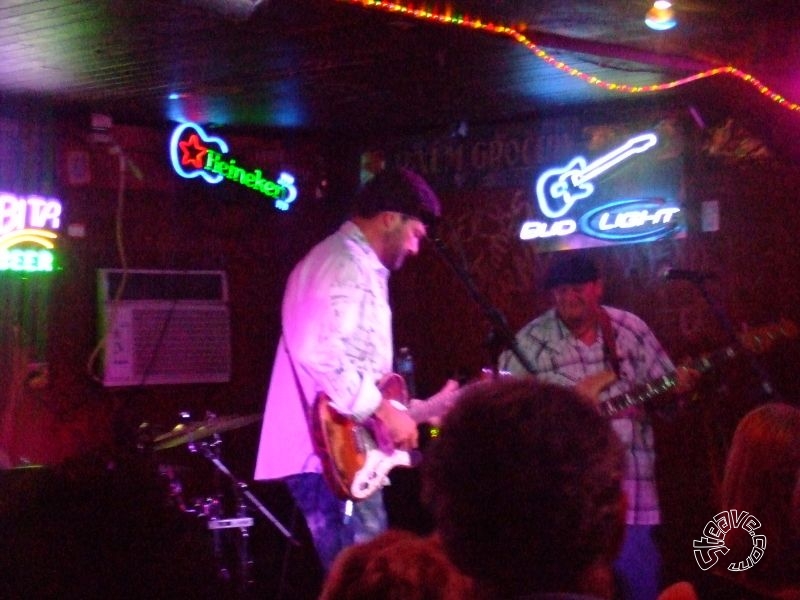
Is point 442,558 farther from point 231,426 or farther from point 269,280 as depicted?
point 269,280

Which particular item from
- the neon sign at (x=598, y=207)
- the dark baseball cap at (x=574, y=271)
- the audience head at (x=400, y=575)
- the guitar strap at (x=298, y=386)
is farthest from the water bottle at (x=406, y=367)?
the audience head at (x=400, y=575)

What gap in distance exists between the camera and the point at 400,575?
1.67 meters

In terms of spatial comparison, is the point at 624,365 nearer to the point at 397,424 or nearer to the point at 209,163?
the point at 397,424

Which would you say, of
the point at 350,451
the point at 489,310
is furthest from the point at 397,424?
the point at 489,310

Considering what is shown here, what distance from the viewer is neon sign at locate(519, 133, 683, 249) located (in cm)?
664

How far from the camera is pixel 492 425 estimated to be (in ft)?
4.94

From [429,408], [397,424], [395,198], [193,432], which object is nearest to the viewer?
[397,424]

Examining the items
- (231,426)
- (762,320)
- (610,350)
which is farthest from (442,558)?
(762,320)

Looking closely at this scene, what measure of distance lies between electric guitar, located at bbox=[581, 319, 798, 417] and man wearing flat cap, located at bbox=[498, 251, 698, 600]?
0.01 meters

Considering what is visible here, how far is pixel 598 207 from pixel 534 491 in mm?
5575

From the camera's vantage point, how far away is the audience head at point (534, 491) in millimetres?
1462

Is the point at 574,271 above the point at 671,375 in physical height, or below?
above

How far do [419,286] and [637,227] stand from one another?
1.79 meters

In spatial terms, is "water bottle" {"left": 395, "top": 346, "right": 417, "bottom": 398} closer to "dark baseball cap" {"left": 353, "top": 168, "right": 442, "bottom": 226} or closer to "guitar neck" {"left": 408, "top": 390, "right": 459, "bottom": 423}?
"guitar neck" {"left": 408, "top": 390, "right": 459, "bottom": 423}
